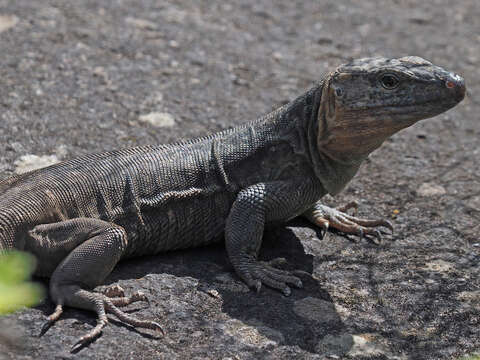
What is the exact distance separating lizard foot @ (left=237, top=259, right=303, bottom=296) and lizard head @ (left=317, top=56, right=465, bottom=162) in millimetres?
1050

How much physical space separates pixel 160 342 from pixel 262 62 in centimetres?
510

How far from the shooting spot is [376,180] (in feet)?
20.5

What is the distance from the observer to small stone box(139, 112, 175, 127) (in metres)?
6.57

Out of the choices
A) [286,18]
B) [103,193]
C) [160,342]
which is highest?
[286,18]

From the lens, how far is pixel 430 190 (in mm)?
6102

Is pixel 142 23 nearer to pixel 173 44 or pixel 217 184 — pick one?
pixel 173 44

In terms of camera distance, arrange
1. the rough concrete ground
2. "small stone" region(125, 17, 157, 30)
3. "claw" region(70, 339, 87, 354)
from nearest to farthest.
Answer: "claw" region(70, 339, 87, 354) → the rough concrete ground → "small stone" region(125, 17, 157, 30)

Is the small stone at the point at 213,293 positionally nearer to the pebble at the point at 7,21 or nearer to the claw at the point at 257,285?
the claw at the point at 257,285

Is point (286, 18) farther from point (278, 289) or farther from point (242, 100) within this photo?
point (278, 289)

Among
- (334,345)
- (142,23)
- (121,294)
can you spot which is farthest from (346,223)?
(142,23)

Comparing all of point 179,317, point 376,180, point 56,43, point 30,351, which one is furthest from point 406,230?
point 56,43

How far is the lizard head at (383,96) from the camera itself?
452 centimetres

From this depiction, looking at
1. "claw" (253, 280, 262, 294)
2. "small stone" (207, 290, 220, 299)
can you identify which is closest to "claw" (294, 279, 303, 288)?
"claw" (253, 280, 262, 294)

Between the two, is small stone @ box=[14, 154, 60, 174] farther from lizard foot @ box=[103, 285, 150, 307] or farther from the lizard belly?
lizard foot @ box=[103, 285, 150, 307]
